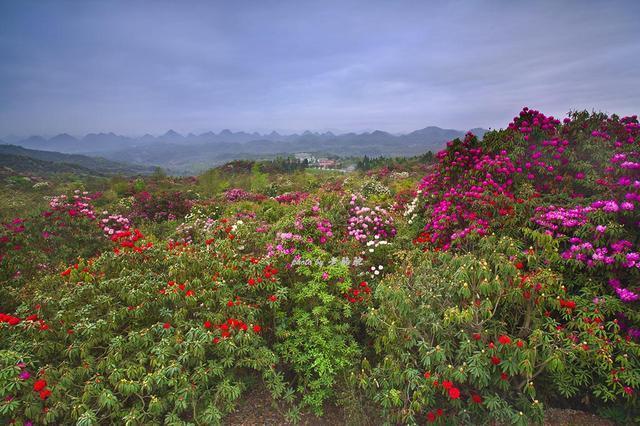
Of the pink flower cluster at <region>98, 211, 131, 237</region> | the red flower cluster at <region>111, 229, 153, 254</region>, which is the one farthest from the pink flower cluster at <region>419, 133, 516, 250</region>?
the pink flower cluster at <region>98, 211, 131, 237</region>

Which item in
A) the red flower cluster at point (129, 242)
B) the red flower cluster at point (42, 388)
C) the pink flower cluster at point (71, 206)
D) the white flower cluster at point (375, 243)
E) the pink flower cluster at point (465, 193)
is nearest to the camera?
the red flower cluster at point (42, 388)

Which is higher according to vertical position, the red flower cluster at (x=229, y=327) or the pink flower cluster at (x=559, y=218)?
the pink flower cluster at (x=559, y=218)

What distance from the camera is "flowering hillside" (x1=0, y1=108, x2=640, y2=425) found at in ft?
11.1

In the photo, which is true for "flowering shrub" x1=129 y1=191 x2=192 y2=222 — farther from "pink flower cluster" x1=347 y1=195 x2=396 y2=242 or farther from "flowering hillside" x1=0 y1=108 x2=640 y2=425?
"pink flower cluster" x1=347 y1=195 x2=396 y2=242

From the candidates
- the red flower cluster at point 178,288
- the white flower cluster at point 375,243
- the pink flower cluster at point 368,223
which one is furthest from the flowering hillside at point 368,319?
the pink flower cluster at point 368,223

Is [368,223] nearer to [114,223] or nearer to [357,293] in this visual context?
[357,293]


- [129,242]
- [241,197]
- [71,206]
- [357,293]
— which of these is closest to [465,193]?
[357,293]

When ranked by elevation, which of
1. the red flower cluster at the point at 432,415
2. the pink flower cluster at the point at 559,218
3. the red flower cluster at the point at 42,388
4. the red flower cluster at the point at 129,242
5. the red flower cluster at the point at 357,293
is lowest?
the red flower cluster at the point at 432,415

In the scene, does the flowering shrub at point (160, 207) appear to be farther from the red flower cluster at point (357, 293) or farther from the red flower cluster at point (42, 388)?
the red flower cluster at point (42, 388)

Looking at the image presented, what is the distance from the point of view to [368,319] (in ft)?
13.0

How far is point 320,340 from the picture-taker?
167 inches

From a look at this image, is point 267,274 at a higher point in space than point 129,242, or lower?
lower

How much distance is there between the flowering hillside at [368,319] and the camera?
338 centimetres

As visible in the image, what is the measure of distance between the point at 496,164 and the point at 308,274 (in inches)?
169
